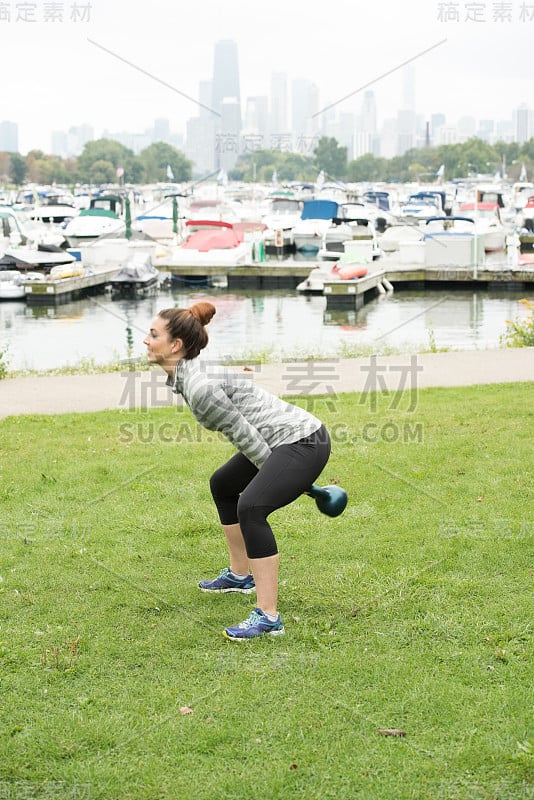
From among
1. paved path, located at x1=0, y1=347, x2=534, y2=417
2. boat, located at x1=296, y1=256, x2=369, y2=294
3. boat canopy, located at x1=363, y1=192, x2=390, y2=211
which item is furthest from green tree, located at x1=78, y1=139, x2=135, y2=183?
paved path, located at x1=0, y1=347, x2=534, y2=417

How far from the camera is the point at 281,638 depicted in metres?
4.73

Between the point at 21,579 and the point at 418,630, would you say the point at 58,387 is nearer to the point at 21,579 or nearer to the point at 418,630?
the point at 21,579

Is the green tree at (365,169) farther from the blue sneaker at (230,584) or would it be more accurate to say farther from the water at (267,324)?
the blue sneaker at (230,584)

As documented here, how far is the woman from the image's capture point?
4539 mm

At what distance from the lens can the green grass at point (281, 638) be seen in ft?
11.9

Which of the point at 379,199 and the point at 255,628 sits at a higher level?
the point at 379,199

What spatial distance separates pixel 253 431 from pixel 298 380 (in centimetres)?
677

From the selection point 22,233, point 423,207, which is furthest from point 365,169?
point 22,233

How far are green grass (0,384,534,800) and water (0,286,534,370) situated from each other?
9.05 m

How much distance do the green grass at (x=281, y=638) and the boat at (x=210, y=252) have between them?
28.2 meters

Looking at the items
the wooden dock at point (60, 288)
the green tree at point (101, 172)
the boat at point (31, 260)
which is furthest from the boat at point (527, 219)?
the green tree at point (101, 172)

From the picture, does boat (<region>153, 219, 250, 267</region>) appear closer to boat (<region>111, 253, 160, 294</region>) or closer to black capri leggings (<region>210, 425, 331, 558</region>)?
boat (<region>111, 253, 160, 294</region>)

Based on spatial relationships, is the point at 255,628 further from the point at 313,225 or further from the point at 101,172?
the point at 101,172

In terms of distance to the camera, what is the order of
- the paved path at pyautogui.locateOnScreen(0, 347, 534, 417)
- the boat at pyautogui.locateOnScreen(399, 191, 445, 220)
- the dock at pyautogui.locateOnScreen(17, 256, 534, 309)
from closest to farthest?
the paved path at pyautogui.locateOnScreen(0, 347, 534, 417), the dock at pyautogui.locateOnScreen(17, 256, 534, 309), the boat at pyautogui.locateOnScreen(399, 191, 445, 220)
